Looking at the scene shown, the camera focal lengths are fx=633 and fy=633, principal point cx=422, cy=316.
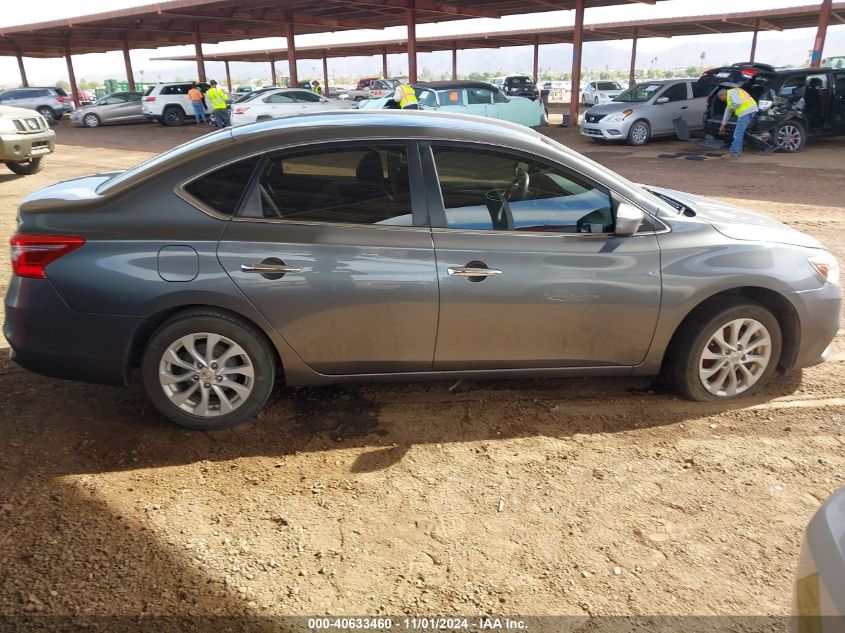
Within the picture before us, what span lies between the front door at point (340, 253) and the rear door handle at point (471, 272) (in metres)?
0.10

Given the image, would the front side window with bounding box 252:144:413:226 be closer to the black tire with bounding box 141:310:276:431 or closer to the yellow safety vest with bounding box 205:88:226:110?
the black tire with bounding box 141:310:276:431

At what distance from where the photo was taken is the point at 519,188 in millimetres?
3562

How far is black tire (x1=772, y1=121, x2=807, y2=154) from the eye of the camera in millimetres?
14609

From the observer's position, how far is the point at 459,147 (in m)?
3.50

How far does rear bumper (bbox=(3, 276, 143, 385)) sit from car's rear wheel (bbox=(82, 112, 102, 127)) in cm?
2743

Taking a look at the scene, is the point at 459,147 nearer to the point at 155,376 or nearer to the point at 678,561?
the point at 155,376

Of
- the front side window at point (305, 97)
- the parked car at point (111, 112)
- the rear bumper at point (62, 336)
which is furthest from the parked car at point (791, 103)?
the parked car at point (111, 112)

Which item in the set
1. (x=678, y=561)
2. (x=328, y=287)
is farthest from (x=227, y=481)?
(x=678, y=561)

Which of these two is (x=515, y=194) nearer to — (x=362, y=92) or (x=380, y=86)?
(x=380, y=86)

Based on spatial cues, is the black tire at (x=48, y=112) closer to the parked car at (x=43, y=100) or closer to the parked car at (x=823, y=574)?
the parked car at (x=43, y=100)

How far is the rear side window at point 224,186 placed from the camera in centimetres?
333

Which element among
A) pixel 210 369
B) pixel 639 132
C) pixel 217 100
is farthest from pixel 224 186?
pixel 217 100

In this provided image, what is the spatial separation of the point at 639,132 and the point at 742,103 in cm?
319

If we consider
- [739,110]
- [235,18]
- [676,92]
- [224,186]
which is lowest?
[739,110]
